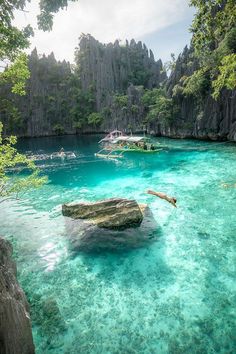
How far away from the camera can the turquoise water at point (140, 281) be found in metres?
7.66

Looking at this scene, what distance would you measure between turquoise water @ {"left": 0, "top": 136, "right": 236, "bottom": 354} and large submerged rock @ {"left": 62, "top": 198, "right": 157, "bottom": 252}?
0.57 m

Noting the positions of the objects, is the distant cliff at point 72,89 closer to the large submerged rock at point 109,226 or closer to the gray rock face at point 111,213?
the gray rock face at point 111,213

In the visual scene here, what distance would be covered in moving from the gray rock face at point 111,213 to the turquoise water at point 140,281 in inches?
59.6

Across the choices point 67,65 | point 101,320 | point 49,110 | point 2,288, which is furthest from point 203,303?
point 67,65

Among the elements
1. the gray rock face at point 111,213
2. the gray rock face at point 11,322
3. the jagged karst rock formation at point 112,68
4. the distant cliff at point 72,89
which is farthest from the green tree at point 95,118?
the gray rock face at point 11,322

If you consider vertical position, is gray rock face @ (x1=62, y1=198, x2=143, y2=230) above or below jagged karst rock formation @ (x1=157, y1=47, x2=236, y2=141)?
below

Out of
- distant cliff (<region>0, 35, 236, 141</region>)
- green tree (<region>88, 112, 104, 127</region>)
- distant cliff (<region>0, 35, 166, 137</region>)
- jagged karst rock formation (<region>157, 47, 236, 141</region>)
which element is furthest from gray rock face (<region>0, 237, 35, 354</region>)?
distant cliff (<region>0, 35, 166, 137</region>)

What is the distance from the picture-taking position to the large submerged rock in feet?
43.6

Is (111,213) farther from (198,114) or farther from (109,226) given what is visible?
(198,114)

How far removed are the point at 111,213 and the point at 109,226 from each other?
3.53 feet

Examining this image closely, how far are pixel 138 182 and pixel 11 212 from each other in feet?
42.8

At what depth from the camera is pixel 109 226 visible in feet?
47.0

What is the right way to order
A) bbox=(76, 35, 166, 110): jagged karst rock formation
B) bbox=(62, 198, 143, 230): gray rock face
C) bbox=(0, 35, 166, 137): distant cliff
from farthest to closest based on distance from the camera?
1. bbox=(76, 35, 166, 110): jagged karst rock formation
2. bbox=(0, 35, 166, 137): distant cliff
3. bbox=(62, 198, 143, 230): gray rock face

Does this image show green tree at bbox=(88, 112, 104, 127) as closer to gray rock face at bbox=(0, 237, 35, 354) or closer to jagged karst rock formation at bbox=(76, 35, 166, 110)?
jagged karst rock formation at bbox=(76, 35, 166, 110)
